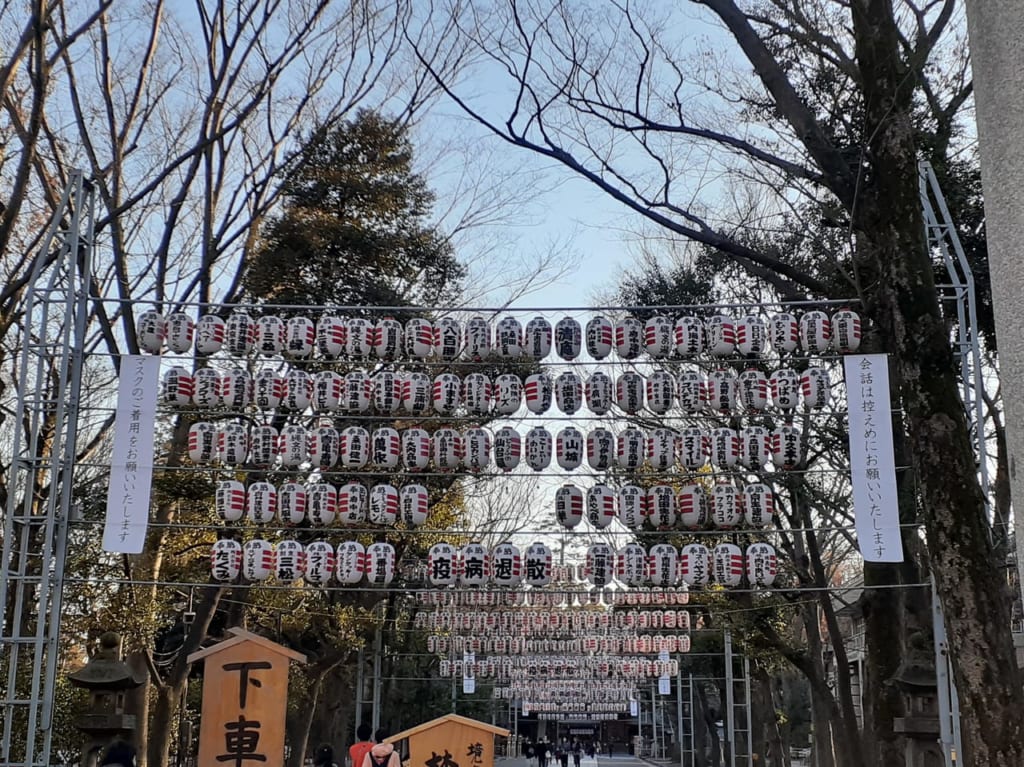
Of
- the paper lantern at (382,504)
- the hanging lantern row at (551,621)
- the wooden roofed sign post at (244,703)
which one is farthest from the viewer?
the hanging lantern row at (551,621)

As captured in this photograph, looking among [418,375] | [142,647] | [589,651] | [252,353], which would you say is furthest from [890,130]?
[589,651]

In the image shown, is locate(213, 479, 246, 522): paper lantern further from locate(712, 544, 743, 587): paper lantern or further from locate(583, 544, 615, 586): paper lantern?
locate(712, 544, 743, 587): paper lantern

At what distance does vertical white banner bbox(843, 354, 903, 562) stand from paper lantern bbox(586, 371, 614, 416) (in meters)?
2.55

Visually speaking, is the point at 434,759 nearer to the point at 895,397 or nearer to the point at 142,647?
the point at 142,647

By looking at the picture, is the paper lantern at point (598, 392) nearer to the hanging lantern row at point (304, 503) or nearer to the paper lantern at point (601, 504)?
the paper lantern at point (601, 504)

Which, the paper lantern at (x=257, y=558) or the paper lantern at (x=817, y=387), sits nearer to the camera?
the paper lantern at (x=817, y=387)

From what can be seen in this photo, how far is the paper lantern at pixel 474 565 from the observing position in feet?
36.7

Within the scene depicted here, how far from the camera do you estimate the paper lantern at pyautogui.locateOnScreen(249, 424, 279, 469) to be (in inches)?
441

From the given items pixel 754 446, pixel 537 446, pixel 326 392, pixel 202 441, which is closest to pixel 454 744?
pixel 537 446

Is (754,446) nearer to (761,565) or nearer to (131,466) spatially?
(761,565)

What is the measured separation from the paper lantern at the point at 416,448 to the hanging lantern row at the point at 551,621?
11837 mm

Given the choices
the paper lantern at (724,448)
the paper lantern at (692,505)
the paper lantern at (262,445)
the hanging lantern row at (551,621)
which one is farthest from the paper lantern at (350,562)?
the hanging lantern row at (551,621)

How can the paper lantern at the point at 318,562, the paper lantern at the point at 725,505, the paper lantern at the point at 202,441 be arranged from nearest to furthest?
the paper lantern at the point at 725,505 < the paper lantern at the point at 202,441 < the paper lantern at the point at 318,562

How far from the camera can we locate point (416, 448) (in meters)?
11.1
